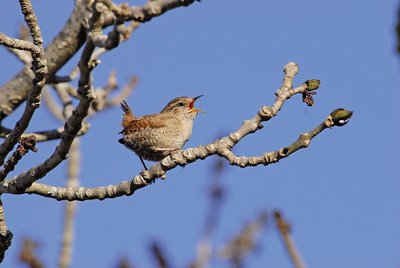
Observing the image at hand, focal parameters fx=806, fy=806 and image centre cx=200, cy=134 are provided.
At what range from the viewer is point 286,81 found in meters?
4.33

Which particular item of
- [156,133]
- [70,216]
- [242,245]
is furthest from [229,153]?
[70,216]

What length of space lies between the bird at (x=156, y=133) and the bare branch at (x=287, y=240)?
10.0 ft

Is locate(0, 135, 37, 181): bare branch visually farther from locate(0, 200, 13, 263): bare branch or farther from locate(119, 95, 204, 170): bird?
locate(119, 95, 204, 170): bird

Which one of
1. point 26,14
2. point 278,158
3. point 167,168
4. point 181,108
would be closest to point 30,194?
point 167,168

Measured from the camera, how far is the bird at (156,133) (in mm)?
6527

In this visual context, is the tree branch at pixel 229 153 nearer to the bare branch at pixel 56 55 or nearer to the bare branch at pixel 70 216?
the bare branch at pixel 70 216

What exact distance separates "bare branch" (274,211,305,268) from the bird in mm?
3054

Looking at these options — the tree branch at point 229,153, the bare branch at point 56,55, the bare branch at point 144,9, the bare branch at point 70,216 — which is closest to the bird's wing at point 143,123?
the bare branch at point 70,216

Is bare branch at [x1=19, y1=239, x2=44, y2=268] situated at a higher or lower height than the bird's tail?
lower

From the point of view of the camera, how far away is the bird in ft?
21.4

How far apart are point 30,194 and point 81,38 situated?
1955mm

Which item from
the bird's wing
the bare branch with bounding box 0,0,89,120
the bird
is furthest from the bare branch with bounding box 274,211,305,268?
the bare branch with bounding box 0,0,89,120

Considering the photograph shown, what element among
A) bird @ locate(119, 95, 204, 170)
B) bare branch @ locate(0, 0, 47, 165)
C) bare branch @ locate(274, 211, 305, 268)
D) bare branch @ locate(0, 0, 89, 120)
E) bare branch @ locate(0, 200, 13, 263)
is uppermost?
bare branch @ locate(0, 0, 89, 120)

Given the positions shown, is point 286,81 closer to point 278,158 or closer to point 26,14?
point 278,158
